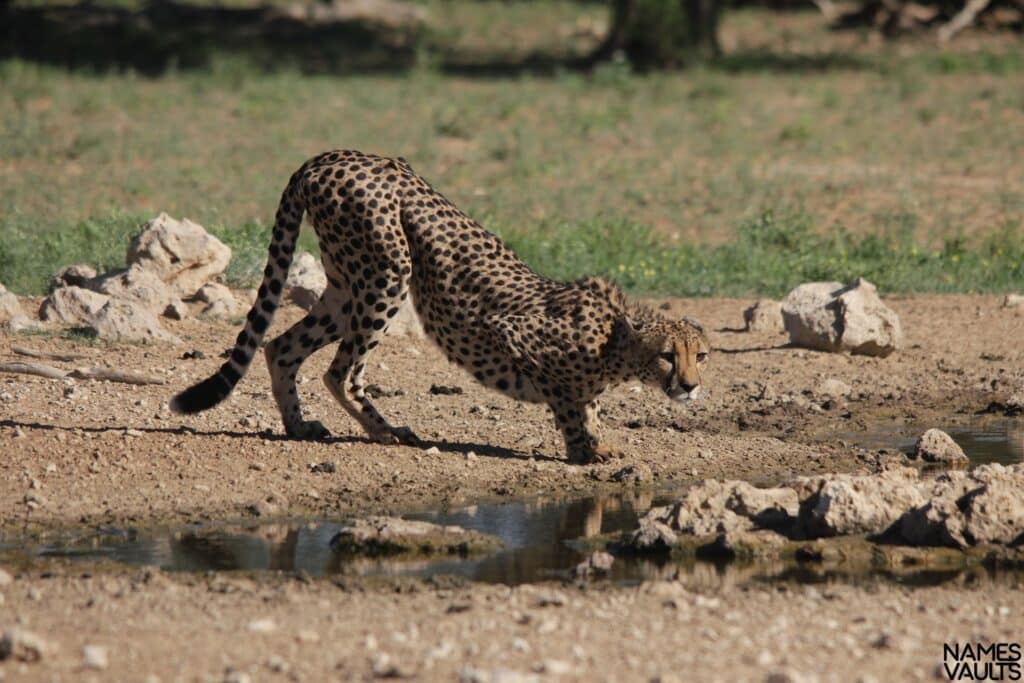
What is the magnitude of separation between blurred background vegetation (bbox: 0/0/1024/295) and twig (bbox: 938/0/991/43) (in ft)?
0.13

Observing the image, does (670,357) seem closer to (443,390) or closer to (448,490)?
(448,490)

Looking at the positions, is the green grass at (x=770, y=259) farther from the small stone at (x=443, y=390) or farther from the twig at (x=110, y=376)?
the twig at (x=110, y=376)

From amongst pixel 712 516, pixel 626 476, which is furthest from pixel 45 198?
pixel 712 516

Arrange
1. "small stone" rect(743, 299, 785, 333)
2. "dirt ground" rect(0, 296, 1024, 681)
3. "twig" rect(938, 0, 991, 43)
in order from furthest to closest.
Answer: "twig" rect(938, 0, 991, 43) → "small stone" rect(743, 299, 785, 333) → "dirt ground" rect(0, 296, 1024, 681)

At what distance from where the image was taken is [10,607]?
634 cm

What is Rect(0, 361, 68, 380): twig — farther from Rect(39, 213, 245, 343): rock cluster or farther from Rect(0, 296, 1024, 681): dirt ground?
Rect(39, 213, 245, 343): rock cluster

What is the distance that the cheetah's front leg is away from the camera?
893 centimetres

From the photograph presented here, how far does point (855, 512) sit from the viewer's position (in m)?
7.45

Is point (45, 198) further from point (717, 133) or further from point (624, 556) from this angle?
point (624, 556)

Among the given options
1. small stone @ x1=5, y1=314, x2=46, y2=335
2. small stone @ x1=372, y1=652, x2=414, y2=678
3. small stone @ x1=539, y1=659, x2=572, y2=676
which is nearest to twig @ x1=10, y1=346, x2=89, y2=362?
small stone @ x1=5, y1=314, x2=46, y2=335

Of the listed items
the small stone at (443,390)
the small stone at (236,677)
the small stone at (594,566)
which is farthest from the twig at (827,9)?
the small stone at (236,677)

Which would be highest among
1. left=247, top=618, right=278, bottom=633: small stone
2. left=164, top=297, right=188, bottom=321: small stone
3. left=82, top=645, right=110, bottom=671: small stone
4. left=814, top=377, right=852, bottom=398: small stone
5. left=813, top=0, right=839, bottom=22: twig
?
Answer: left=813, top=0, right=839, bottom=22: twig

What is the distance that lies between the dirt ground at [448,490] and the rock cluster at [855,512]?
19.4 inches

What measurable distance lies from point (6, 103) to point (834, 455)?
15680 mm
